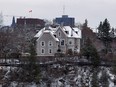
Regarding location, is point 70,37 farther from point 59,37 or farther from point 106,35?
point 106,35

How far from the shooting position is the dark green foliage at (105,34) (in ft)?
208

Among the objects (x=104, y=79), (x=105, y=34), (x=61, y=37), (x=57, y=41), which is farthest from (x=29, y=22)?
(x=104, y=79)

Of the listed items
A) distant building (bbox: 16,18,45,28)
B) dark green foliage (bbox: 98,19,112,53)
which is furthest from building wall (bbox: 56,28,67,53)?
distant building (bbox: 16,18,45,28)

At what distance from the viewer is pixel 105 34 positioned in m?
63.9

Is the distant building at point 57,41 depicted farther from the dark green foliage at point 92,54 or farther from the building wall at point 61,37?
the dark green foliage at point 92,54

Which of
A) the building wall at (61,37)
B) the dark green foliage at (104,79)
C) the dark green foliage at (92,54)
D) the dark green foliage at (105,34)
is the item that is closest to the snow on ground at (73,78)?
the dark green foliage at (104,79)

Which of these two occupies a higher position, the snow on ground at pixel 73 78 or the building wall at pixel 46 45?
the building wall at pixel 46 45

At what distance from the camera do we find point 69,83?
49.1 metres

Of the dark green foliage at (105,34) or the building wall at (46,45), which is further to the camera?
the dark green foliage at (105,34)

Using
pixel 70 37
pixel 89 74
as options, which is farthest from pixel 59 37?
pixel 89 74

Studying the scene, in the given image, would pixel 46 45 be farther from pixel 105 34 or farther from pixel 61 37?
pixel 105 34

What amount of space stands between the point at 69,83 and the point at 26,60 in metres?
5.38

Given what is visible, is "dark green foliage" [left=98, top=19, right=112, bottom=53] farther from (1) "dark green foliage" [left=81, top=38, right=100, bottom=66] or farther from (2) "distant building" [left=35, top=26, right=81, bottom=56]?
(1) "dark green foliage" [left=81, top=38, right=100, bottom=66]

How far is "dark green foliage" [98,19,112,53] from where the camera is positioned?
63.5 meters
